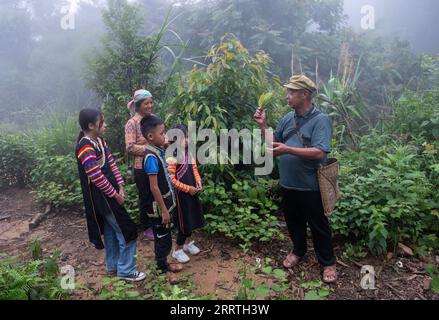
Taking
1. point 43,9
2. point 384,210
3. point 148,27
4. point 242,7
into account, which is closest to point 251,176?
point 384,210

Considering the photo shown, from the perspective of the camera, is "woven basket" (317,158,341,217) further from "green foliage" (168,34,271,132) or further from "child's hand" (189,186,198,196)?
"green foliage" (168,34,271,132)

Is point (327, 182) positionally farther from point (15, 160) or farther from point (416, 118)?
point (15, 160)

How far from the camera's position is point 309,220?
2922 millimetres

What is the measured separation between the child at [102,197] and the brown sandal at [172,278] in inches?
9.9

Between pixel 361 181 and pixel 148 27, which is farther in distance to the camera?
pixel 148 27

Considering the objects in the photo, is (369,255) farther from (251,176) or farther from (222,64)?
(222,64)

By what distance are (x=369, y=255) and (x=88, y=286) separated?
2740 millimetres

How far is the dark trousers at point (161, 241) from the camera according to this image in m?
2.89

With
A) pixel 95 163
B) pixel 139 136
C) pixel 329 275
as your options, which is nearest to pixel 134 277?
pixel 95 163

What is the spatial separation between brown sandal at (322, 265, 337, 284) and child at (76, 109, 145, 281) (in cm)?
166

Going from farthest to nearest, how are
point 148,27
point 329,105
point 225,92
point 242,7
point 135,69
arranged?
point 148,27
point 242,7
point 329,105
point 135,69
point 225,92

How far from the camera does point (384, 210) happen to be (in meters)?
3.16

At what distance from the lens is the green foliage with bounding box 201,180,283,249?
351 centimetres
